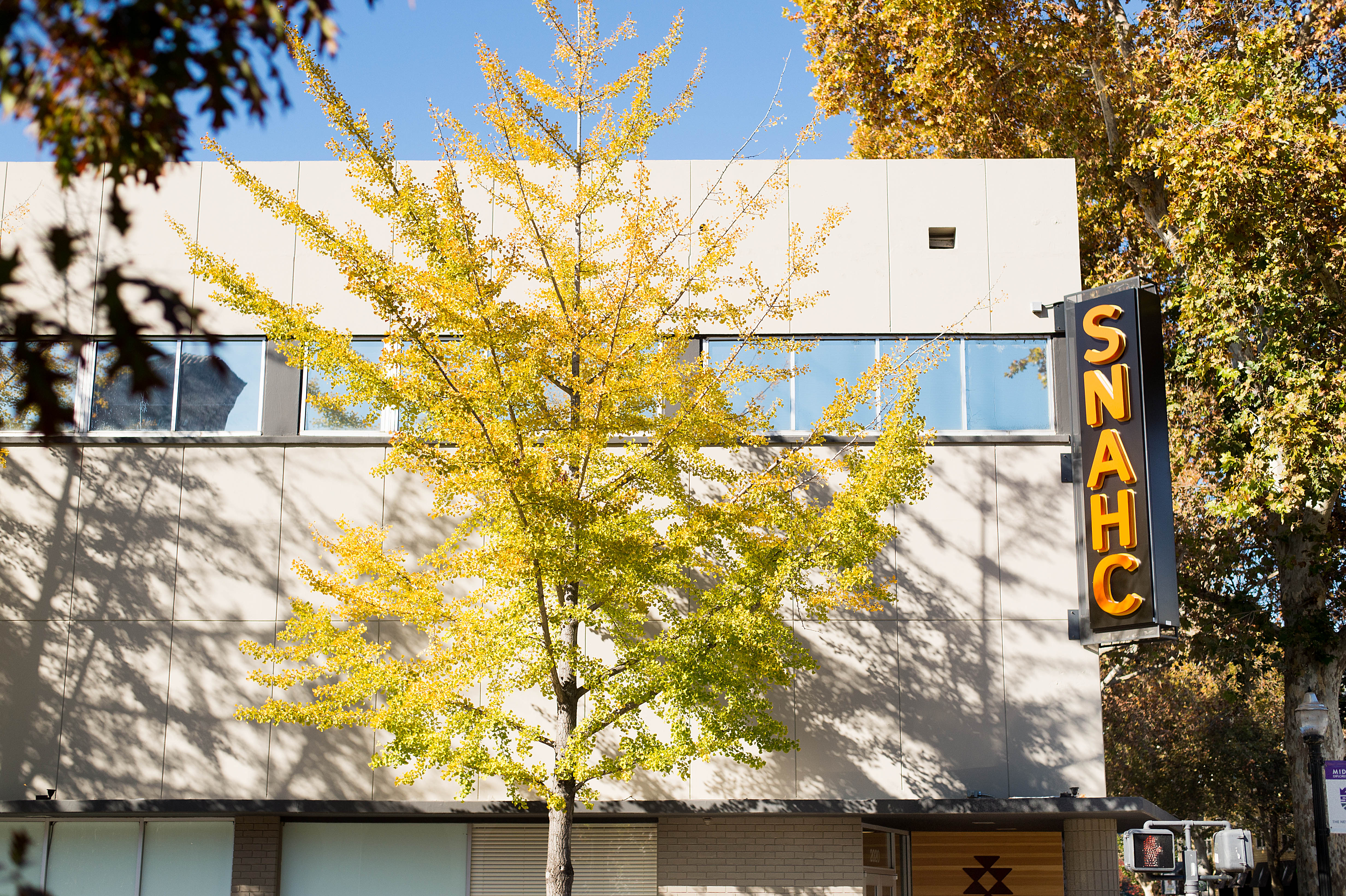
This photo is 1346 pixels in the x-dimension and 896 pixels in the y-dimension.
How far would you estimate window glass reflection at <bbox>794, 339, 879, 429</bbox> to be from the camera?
17375 mm

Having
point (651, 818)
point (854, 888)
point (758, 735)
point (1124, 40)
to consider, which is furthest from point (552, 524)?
point (1124, 40)

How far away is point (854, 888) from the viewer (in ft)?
51.5

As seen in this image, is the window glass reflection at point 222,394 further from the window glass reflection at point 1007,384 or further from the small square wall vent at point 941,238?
the window glass reflection at point 1007,384

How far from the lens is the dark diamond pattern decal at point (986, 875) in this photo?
18.0m

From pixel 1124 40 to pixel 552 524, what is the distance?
63.1ft

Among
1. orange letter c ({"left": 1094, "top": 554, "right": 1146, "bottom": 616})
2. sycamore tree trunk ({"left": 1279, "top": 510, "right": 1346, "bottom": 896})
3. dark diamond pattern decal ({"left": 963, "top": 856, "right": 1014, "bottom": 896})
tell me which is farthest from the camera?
sycamore tree trunk ({"left": 1279, "top": 510, "right": 1346, "bottom": 896})

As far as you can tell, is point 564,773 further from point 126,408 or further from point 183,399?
point 126,408

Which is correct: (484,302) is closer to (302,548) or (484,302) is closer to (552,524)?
(552,524)

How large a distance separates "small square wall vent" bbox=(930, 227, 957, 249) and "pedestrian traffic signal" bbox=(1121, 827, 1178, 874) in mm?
8744

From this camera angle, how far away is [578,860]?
52.6 ft

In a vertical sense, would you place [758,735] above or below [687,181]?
below

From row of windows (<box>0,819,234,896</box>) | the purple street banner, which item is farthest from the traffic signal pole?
row of windows (<box>0,819,234,896</box>)

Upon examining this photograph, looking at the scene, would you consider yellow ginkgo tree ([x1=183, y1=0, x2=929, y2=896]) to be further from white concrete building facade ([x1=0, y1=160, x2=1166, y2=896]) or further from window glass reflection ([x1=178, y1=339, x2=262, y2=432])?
window glass reflection ([x1=178, y1=339, x2=262, y2=432])

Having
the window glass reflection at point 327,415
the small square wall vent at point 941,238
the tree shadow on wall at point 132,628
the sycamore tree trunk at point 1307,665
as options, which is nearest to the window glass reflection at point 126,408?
the tree shadow on wall at point 132,628
